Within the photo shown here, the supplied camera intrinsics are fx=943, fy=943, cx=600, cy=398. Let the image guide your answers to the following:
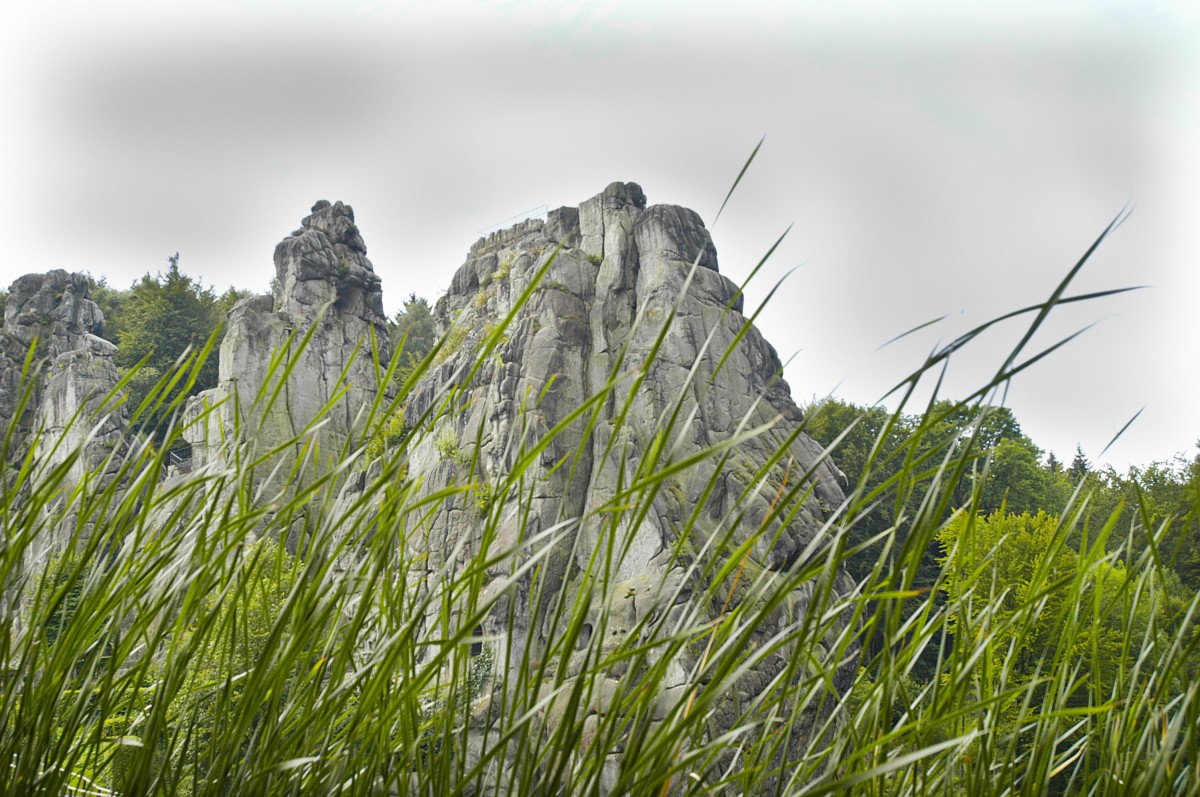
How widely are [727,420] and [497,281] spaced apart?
786cm

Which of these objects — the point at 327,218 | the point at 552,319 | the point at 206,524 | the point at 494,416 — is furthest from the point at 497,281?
the point at 206,524

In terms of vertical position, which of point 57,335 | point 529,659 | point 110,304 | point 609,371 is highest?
point 110,304

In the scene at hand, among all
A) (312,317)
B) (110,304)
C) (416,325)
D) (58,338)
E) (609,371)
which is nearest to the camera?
(609,371)

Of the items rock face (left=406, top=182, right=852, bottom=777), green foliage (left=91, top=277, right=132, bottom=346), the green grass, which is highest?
green foliage (left=91, top=277, right=132, bottom=346)

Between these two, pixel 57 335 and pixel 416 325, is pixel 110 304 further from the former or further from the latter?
pixel 416 325

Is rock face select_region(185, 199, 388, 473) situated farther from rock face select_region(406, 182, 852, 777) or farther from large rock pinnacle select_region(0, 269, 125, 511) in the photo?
large rock pinnacle select_region(0, 269, 125, 511)

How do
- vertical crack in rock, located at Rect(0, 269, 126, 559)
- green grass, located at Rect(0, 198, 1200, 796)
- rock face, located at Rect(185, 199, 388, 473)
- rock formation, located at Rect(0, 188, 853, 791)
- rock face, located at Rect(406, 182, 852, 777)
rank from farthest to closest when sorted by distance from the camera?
vertical crack in rock, located at Rect(0, 269, 126, 559)
rock face, located at Rect(185, 199, 388, 473)
rock face, located at Rect(406, 182, 852, 777)
rock formation, located at Rect(0, 188, 853, 791)
green grass, located at Rect(0, 198, 1200, 796)

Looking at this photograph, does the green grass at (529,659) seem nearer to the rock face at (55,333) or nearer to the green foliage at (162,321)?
the rock face at (55,333)

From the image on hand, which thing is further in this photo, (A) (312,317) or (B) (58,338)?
(B) (58,338)

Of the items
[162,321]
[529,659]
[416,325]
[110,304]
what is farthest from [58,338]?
[529,659]

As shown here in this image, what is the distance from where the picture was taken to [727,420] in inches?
840

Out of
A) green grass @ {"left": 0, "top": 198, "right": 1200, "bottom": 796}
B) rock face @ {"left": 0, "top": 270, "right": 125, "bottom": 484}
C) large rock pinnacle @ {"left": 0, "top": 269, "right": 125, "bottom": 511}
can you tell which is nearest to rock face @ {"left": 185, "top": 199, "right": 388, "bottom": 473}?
large rock pinnacle @ {"left": 0, "top": 269, "right": 125, "bottom": 511}

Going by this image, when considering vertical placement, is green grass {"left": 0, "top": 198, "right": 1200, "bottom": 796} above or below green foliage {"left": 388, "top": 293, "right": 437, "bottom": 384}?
below

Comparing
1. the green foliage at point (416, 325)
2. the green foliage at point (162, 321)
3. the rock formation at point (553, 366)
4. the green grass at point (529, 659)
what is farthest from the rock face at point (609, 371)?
the green grass at point (529, 659)
